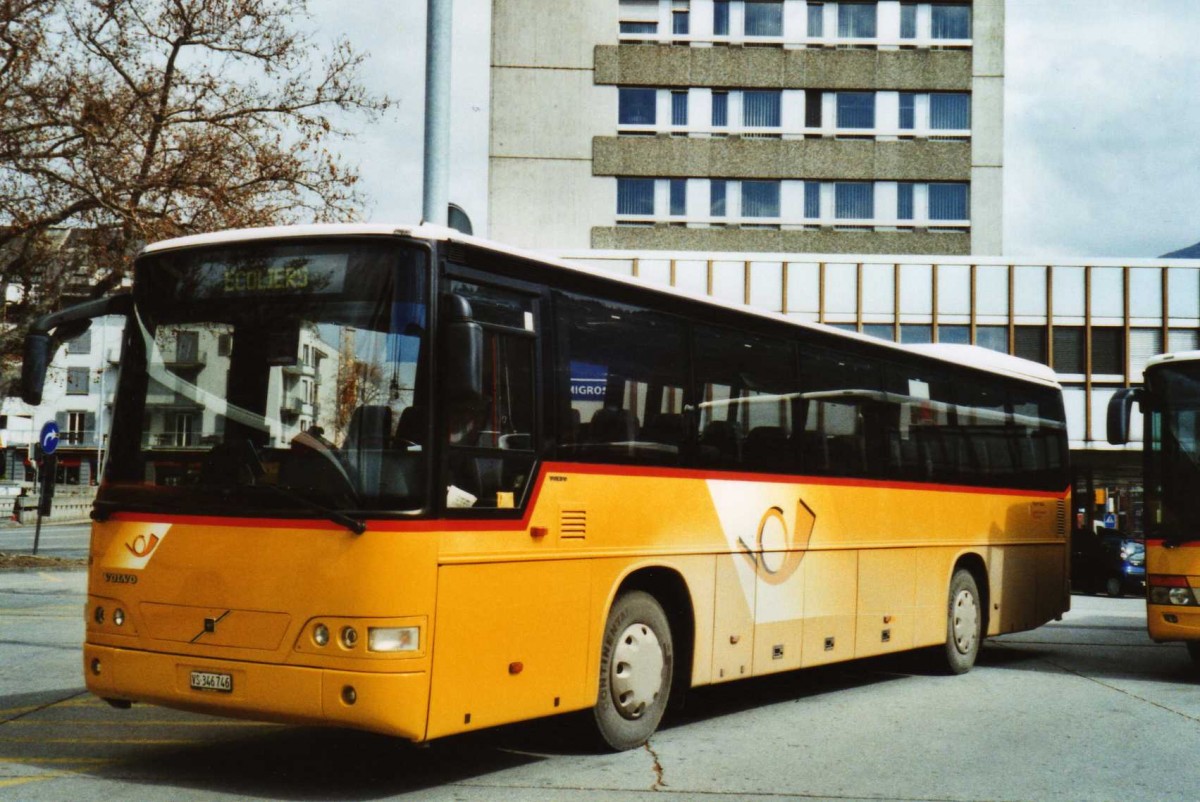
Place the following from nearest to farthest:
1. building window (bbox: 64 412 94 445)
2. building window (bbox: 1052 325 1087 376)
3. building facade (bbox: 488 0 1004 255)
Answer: building window (bbox: 1052 325 1087 376), building facade (bbox: 488 0 1004 255), building window (bbox: 64 412 94 445)

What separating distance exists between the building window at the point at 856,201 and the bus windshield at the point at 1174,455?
1485 inches

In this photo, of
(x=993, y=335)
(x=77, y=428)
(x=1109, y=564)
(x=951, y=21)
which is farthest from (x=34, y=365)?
(x=77, y=428)

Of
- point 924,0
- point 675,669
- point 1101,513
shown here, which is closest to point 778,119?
point 924,0

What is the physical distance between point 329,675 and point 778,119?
46124 mm

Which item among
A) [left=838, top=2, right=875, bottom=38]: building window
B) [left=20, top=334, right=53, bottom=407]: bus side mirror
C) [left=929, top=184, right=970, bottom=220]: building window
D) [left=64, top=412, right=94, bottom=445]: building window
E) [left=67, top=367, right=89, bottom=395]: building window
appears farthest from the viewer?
[left=67, top=367, right=89, bottom=395]: building window

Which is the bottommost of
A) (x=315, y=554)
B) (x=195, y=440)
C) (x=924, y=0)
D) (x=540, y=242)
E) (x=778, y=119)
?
(x=315, y=554)

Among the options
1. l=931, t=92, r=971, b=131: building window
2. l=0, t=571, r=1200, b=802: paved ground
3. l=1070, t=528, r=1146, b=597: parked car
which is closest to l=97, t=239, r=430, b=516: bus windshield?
l=0, t=571, r=1200, b=802: paved ground

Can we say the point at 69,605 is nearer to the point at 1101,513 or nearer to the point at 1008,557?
the point at 1008,557

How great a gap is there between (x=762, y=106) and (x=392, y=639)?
1811 inches

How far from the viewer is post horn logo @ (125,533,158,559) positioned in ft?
25.8

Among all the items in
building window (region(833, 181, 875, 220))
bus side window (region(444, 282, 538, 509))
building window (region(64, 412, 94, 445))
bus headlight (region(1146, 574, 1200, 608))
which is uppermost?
building window (region(833, 181, 875, 220))

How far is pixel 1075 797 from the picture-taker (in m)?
7.84

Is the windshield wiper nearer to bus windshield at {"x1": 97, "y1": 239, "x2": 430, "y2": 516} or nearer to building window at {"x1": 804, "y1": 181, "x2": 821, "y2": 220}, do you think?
bus windshield at {"x1": 97, "y1": 239, "x2": 430, "y2": 516}

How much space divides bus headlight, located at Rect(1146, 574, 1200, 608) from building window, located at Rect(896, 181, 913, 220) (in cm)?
3877
